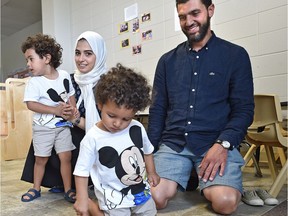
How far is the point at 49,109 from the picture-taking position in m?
1.55

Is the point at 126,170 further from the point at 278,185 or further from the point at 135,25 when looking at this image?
the point at 135,25

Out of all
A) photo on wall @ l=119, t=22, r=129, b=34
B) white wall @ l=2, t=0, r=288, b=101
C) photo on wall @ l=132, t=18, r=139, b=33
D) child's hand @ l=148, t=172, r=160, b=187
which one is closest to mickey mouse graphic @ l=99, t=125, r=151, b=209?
child's hand @ l=148, t=172, r=160, b=187

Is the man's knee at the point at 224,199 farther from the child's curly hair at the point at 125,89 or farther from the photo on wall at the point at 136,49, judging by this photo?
the photo on wall at the point at 136,49

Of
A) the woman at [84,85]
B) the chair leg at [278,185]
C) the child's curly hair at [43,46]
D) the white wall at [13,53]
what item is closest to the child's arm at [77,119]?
the woman at [84,85]

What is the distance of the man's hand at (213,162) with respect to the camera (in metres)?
1.27

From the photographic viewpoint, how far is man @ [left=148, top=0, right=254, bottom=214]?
1292 millimetres

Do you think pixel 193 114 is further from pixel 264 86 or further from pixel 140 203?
pixel 264 86

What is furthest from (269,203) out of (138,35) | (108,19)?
(108,19)

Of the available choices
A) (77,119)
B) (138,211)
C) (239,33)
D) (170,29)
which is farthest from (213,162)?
(170,29)

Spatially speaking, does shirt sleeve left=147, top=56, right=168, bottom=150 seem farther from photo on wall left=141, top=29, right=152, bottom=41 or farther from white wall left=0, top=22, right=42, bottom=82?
white wall left=0, top=22, right=42, bottom=82

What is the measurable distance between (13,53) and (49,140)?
19.6ft

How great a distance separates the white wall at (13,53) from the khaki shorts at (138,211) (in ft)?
19.0

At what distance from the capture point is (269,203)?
53.4 inches

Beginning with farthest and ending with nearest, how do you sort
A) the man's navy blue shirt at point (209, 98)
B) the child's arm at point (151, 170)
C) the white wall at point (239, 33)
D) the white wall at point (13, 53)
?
the white wall at point (13, 53), the white wall at point (239, 33), the man's navy blue shirt at point (209, 98), the child's arm at point (151, 170)
